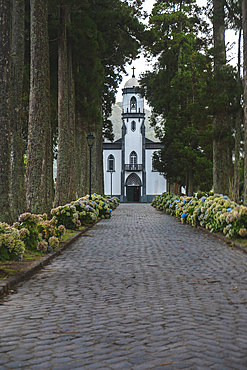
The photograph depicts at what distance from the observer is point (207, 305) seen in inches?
197

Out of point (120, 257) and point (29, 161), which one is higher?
point (29, 161)

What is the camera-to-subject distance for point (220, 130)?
1667cm

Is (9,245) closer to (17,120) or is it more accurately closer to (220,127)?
(17,120)

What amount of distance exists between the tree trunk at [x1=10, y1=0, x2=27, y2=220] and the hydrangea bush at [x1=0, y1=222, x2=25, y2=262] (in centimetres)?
666

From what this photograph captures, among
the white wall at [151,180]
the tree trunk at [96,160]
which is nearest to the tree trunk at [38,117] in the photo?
the tree trunk at [96,160]

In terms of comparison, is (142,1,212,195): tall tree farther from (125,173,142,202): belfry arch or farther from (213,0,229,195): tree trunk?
(125,173,142,202): belfry arch

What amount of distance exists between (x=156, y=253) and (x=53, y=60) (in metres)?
13.1

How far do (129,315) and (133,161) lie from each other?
211 ft

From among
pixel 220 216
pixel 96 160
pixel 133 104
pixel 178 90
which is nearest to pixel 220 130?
pixel 220 216

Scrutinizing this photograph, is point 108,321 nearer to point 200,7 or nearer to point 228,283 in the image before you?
point 228,283

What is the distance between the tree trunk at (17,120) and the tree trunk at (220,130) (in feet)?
23.7

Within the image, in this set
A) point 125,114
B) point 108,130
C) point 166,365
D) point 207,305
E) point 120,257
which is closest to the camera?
point 166,365

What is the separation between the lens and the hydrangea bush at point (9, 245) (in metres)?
6.49

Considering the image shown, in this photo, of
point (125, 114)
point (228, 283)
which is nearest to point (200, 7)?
point (228, 283)
